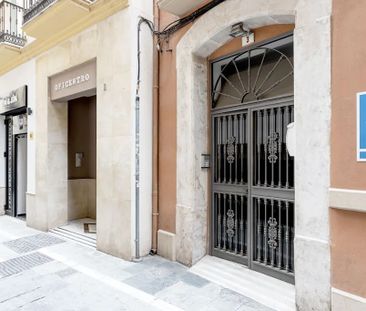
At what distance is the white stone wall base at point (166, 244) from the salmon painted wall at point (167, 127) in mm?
94

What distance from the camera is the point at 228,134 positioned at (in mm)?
4762

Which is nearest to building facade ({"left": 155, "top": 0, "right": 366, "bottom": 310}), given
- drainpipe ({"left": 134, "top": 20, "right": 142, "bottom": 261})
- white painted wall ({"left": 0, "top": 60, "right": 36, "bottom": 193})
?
drainpipe ({"left": 134, "top": 20, "right": 142, "bottom": 261})

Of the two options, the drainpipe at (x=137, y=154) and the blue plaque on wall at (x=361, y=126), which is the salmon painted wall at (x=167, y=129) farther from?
the blue plaque on wall at (x=361, y=126)

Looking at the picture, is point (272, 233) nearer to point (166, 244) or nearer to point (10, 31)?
point (166, 244)

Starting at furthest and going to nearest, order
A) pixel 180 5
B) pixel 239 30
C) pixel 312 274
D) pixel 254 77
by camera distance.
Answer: pixel 180 5, pixel 254 77, pixel 239 30, pixel 312 274

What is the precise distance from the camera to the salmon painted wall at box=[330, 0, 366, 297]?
9.54 feet

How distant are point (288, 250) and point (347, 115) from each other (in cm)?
200

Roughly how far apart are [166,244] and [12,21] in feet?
25.9

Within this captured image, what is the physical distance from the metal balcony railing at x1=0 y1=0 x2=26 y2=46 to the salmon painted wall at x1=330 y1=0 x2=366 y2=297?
8.00 metres

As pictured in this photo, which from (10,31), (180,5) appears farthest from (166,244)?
(10,31)

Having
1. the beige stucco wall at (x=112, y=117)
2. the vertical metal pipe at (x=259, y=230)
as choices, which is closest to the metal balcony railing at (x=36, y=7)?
the beige stucco wall at (x=112, y=117)

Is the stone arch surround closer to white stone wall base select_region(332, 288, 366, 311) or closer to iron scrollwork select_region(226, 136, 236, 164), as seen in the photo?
white stone wall base select_region(332, 288, 366, 311)

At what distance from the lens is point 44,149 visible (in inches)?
282

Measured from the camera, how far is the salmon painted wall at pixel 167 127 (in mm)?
5066
